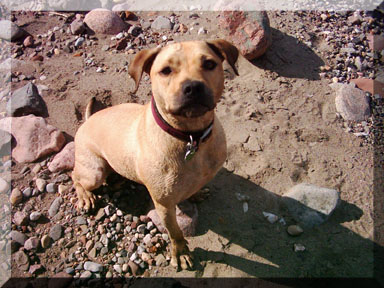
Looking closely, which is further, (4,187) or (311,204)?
(4,187)

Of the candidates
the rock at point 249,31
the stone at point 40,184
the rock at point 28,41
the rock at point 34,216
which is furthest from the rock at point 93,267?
the rock at point 28,41

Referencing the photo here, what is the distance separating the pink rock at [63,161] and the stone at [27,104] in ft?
3.41

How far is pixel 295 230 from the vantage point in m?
4.11

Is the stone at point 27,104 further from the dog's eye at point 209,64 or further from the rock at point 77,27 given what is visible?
the dog's eye at point 209,64

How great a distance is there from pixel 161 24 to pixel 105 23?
111 centimetres

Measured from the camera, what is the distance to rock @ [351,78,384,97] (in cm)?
545

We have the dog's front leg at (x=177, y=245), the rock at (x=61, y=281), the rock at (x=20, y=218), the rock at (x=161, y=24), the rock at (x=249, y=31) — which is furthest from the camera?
the rock at (x=161, y=24)

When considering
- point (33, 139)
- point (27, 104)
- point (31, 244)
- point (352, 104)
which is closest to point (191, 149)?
point (31, 244)

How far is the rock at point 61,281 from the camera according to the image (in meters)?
4.00

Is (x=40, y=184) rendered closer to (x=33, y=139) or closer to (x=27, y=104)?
(x=33, y=139)

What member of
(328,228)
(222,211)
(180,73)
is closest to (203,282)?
(222,211)

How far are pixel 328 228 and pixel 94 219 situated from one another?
307 cm

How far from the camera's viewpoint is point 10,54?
21.6ft

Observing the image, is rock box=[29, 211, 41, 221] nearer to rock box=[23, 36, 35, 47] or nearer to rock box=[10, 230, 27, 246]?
rock box=[10, 230, 27, 246]
